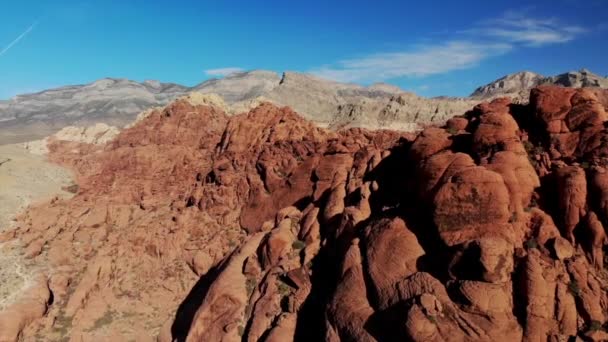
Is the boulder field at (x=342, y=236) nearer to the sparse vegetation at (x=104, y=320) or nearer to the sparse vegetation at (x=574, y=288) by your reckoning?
the sparse vegetation at (x=104, y=320)

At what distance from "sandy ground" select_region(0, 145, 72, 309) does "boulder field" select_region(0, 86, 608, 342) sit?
60.5 inches

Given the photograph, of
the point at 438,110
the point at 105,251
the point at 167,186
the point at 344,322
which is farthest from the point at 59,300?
the point at 438,110

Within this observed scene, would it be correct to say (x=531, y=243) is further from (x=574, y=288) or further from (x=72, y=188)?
(x=72, y=188)

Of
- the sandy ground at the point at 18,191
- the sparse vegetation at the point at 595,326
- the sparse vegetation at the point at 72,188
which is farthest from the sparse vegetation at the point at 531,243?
the sparse vegetation at the point at 72,188

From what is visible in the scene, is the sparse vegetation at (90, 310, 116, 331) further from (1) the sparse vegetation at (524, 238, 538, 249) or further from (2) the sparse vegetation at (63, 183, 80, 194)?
(1) the sparse vegetation at (524, 238, 538, 249)

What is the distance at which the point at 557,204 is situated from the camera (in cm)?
2453

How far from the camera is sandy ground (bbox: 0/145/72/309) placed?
1490 inches

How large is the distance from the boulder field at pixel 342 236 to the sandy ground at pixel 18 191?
5.04 feet

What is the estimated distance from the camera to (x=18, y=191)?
170 feet

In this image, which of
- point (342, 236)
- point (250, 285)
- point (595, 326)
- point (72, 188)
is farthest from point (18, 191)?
point (595, 326)

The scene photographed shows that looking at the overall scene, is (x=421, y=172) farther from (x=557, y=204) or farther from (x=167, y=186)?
(x=167, y=186)

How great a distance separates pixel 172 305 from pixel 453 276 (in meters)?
24.5

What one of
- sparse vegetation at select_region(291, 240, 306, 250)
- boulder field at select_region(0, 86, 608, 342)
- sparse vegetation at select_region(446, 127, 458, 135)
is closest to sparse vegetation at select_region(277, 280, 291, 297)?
boulder field at select_region(0, 86, 608, 342)

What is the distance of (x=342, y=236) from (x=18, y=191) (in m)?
40.5
